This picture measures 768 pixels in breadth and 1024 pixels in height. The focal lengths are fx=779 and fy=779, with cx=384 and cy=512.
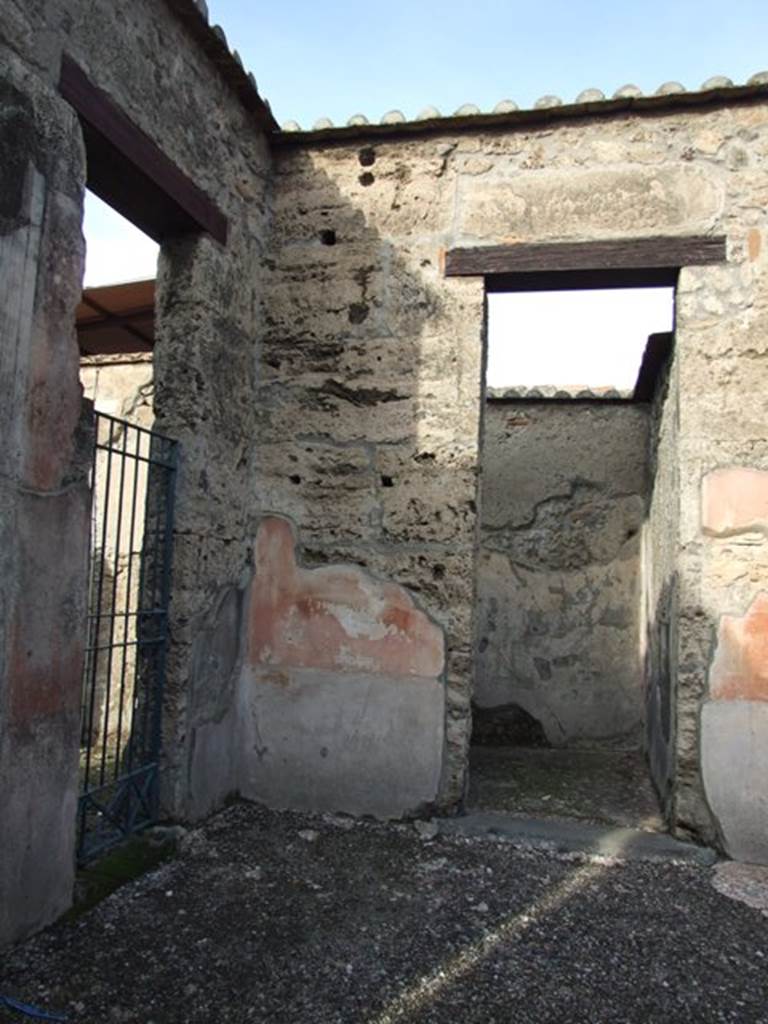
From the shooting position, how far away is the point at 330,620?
3959 mm

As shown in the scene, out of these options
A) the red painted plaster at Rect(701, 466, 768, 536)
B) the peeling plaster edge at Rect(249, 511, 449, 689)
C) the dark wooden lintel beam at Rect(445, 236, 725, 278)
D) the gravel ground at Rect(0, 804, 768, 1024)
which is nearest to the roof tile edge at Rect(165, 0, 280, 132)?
the dark wooden lintel beam at Rect(445, 236, 725, 278)

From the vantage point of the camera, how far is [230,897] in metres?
2.86

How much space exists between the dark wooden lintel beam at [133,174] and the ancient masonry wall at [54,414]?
0.08m

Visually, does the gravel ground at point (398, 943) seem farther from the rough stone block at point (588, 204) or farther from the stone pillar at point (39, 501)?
the rough stone block at point (588, 204)

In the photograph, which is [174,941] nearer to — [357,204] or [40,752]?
[40,752]

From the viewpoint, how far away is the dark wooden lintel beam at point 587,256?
3740 millimetres

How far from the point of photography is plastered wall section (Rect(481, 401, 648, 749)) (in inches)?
224

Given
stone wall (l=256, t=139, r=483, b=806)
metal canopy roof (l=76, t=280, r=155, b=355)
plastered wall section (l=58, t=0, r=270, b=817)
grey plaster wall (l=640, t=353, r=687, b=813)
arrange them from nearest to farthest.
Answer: plastered wall section (l=58, t=0, r=270, b=817) → grey plaster wall (l=640, t=353, r=687, b=813) → stone wall (l=256, t=139, r=483, b=806) → metal canopy roof (l=76, t=280, r=155, b=355)

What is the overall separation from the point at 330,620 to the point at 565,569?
249cm

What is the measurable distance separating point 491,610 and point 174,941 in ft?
12.4

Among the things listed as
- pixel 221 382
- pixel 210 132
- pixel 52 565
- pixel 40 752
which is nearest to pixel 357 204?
pixel 210 132

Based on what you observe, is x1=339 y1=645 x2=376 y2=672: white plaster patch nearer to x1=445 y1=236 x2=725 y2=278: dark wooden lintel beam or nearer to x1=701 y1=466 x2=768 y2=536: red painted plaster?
x1=701 y1=466 x2=768 y2=536: red painted plaster

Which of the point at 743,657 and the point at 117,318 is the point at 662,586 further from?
the point at 117,318

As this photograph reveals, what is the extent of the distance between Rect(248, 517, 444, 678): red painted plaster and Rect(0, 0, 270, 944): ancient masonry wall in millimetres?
562
